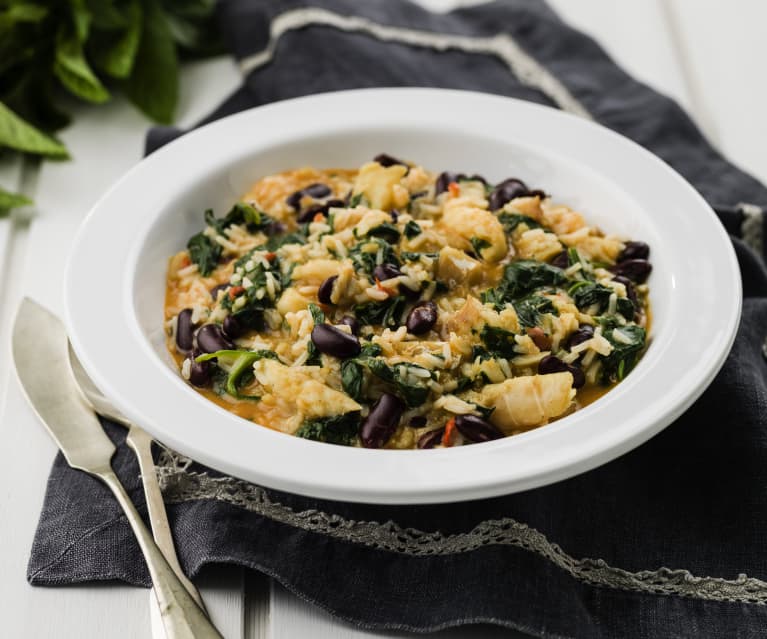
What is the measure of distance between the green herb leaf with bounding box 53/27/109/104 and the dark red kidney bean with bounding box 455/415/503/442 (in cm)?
417

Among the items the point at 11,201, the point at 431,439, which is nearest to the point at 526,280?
the point at 431,439

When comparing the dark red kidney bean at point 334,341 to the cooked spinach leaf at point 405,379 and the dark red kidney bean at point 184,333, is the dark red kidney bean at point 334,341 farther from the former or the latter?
the dark red kidney bean at point 184,333

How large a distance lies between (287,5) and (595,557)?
492 centimetres

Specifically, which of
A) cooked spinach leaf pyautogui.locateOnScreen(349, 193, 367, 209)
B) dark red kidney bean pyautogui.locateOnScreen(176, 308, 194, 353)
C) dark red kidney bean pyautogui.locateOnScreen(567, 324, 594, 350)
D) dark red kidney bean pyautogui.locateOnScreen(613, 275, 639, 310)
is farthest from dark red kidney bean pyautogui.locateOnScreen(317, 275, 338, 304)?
dark red kidney bean pyautogui.locateOnScreen(613, 275, 639, 310)

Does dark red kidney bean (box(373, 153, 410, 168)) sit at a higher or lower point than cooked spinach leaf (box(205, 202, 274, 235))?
higher

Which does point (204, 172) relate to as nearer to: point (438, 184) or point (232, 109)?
point (438, 184)

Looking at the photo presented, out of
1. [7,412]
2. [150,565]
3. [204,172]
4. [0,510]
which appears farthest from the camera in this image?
[204,172]

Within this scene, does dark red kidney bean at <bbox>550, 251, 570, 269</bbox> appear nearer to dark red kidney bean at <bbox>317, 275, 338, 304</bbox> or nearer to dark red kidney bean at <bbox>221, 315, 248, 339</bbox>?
dark red kidney bean at <bbox>317, 275, 338, 304</bbox>

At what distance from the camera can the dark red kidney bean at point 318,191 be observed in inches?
220

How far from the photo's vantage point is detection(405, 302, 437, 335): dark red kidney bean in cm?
454

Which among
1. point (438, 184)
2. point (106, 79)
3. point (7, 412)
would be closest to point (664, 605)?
point (438, 184)

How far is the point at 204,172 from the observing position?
18.2 ft

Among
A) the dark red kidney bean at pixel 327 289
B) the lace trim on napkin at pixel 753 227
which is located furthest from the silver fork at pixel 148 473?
the lace trim on napkin at pixel 753 227

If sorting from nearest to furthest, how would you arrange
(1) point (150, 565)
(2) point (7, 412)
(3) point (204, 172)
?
1. (1) point (150, 565)
2. (2) point (7, 412)
3. (3) point (204, 172)
